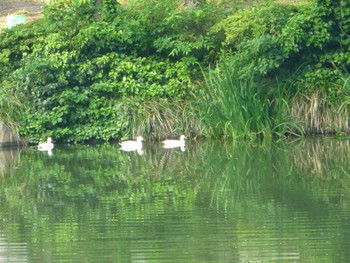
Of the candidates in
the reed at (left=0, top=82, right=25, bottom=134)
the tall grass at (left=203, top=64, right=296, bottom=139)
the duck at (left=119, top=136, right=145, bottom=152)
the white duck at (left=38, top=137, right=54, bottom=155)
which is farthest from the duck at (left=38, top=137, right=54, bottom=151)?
the tall grass at (left=203, top=64, right=296, bottom=139)

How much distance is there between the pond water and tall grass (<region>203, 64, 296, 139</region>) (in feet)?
2.46

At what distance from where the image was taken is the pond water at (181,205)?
9.98 metres

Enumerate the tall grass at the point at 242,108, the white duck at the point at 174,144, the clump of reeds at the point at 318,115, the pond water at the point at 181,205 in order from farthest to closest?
the clump of reeds at the point at 318,115 → the tall grass at the point at 242,108 → the white duck at the point at 174,144 → the pond water at the point at 181,205

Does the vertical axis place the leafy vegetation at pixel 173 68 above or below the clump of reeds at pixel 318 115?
above

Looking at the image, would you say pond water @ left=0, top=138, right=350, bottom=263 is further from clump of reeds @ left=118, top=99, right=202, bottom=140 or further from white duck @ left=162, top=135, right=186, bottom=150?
clump of reeds @ left=118, top=99, right=202, bottom=140

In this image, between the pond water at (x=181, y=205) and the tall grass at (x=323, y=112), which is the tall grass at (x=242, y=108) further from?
the pond water at (x=181, y=205)

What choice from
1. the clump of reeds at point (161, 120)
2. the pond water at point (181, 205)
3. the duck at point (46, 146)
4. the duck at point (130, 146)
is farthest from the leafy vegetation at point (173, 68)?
the pond water at point (181, 205)

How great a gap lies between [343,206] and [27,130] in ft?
35.6

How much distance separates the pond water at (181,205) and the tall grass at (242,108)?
751mm

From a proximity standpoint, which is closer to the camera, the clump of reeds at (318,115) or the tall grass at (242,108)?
the tall grass at (242,108)

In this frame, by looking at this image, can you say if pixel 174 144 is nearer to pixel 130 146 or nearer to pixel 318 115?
pixel 130 146

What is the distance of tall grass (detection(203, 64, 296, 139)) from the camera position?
2033cm

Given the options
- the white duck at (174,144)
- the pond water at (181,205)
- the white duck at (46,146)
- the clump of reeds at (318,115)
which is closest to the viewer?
the pond water at (181,205)

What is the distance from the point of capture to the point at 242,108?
20.2m
